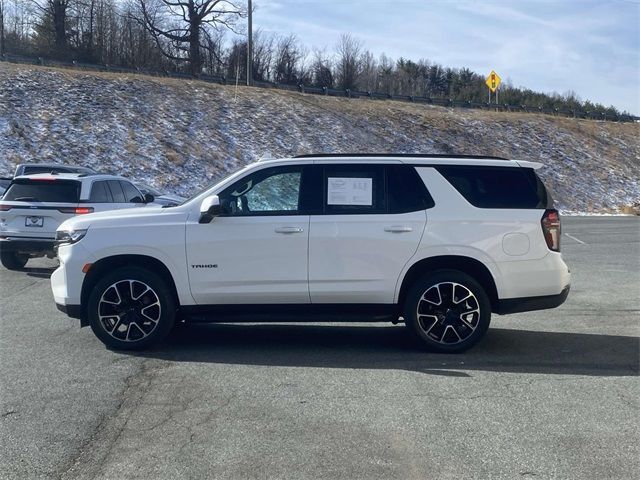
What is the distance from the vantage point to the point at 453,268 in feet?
25.1

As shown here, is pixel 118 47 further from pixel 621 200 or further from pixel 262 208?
pixel 262 208

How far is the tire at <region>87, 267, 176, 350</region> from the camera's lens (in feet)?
24.6

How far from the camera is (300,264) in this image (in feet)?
24.5

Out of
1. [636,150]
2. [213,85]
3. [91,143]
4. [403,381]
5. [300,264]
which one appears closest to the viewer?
[403,381]

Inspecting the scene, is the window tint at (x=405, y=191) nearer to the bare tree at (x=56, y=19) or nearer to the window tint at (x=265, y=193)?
the window tint at (x=265, y=193)

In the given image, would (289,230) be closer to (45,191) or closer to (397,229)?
(397,229)

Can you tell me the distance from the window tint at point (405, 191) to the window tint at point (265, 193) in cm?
94

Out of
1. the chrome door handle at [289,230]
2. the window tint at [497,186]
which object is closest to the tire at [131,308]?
the chrome door handle at [289,230]

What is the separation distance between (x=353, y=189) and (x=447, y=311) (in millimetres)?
1547

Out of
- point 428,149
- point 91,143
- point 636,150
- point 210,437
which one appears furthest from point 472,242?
point 636,150

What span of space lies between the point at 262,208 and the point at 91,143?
86.2ft

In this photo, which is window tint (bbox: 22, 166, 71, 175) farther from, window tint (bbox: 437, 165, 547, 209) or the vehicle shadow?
window tint (bbox: 437, 165, 547, 209)

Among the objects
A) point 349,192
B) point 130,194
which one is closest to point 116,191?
point 130,194

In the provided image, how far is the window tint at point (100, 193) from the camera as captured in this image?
13441 mm
